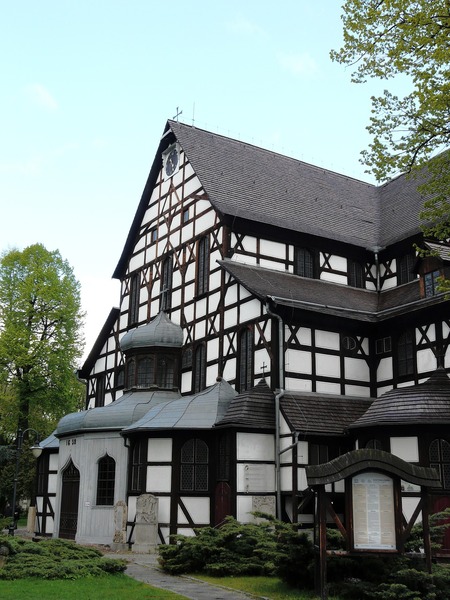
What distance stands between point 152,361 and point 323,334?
7387mm

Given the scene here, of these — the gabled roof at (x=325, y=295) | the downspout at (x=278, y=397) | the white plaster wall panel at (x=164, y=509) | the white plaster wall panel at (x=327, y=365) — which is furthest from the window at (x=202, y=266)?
the white plaster wall panel at (x=164, y=509)

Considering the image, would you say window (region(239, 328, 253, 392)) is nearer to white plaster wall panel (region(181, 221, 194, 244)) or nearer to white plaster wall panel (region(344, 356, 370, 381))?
white plaster wall panel (region(344, 356, 370, 381))

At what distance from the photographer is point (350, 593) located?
39.0ft

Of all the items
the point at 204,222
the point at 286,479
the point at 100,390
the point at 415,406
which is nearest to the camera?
the point at 415,406

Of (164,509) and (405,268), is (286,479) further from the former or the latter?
(405,268)

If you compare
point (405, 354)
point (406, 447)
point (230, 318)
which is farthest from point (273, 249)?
point (406, 447)

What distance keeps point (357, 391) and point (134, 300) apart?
12349mm

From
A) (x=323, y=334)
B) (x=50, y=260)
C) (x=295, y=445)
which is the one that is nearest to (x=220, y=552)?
(x=295, y=445)

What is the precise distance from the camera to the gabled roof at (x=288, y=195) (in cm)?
2895

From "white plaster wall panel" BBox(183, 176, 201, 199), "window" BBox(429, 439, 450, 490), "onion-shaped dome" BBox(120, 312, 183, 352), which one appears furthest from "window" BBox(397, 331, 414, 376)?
"white plaster wall panel" BBox(183, 176, 201, 199)

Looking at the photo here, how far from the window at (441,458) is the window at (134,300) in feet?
52.8

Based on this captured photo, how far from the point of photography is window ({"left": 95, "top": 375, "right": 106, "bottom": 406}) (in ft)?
112

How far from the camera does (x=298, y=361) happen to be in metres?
24.0

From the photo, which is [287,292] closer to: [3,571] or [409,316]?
[409,316]
